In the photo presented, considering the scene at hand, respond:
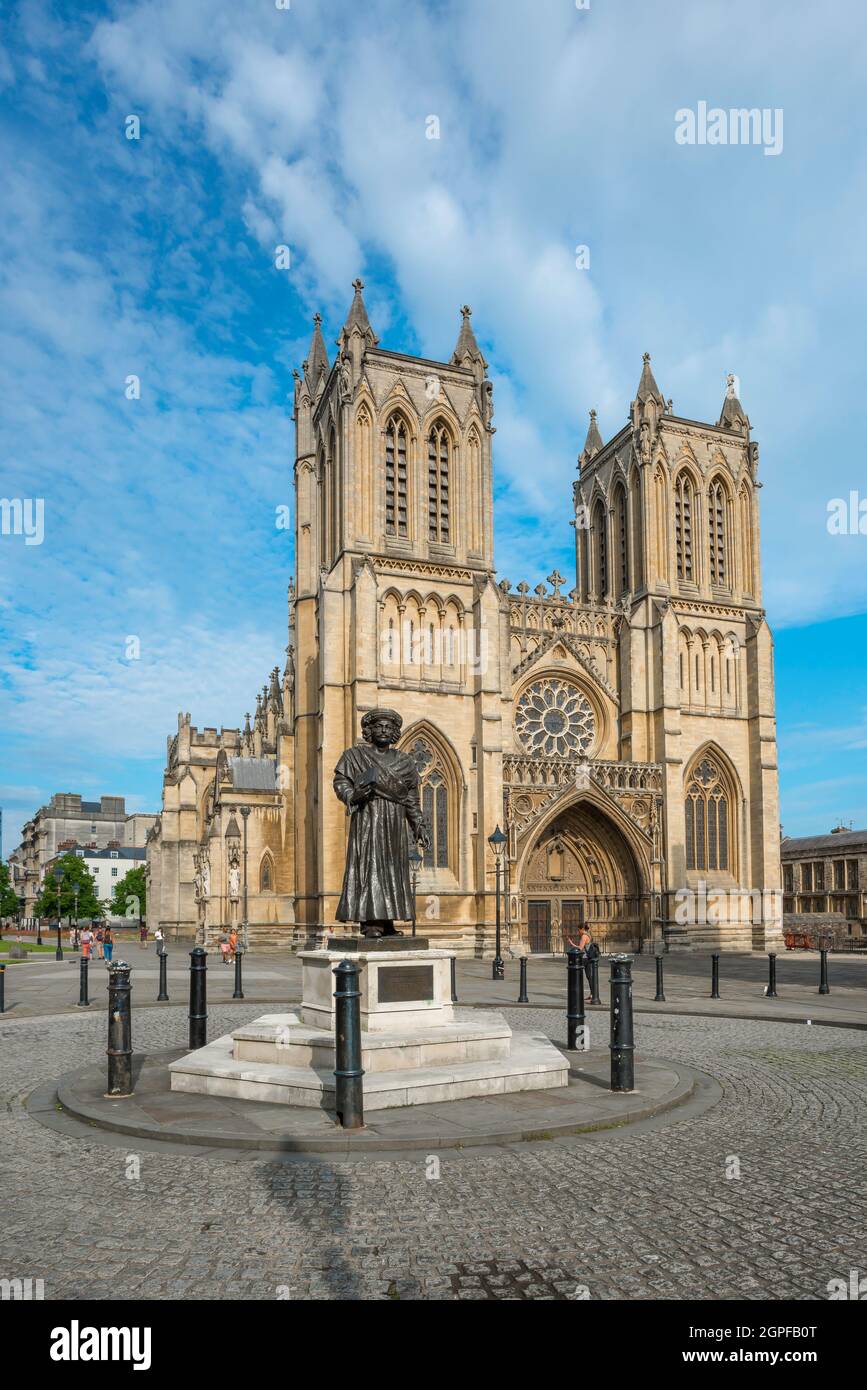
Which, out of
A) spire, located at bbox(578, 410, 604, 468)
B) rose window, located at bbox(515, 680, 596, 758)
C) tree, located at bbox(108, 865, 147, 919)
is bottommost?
tree, located at bbox(108, 865, 147, 919)

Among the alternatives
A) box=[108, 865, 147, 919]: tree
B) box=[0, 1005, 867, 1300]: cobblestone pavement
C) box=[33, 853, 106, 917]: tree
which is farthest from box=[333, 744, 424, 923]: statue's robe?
box=[108, 865, 147, 919]: tree

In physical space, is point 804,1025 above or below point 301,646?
below

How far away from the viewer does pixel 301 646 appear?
132 feet

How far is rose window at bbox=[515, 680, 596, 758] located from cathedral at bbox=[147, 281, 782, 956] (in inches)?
3.8

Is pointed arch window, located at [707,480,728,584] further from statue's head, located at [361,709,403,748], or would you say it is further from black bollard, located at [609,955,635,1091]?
black bollard, located at [609,955,635,1091]

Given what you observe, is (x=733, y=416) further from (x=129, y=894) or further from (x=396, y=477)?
(x=129, y=894)

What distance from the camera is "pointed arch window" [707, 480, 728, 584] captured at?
44.9 m

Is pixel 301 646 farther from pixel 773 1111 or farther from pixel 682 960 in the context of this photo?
pixel 773 1111

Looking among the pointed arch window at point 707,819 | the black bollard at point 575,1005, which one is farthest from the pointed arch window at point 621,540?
the black bollard at point 575,1005

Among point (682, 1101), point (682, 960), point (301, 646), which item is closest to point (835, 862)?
point (682, 960)

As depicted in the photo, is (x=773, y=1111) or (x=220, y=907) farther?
(x=220, y=907)

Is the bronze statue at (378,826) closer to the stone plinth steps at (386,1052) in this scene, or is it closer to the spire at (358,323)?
the stone plinth steps at (386,1052)

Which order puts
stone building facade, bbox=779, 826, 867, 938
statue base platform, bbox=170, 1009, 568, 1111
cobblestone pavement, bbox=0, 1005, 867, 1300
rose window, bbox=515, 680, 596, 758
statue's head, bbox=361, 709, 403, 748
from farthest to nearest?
stone building facade, bbox=779, 826, 867, 938 < rose window, bbox=515, 680, 596, 758 < statue's head, bbox=361, 709, 403, 748 < statue base platform, bbox=170, 1009, 568, 1111 < cobblestone pavement, bbox=0, 1005, 867, 1300
